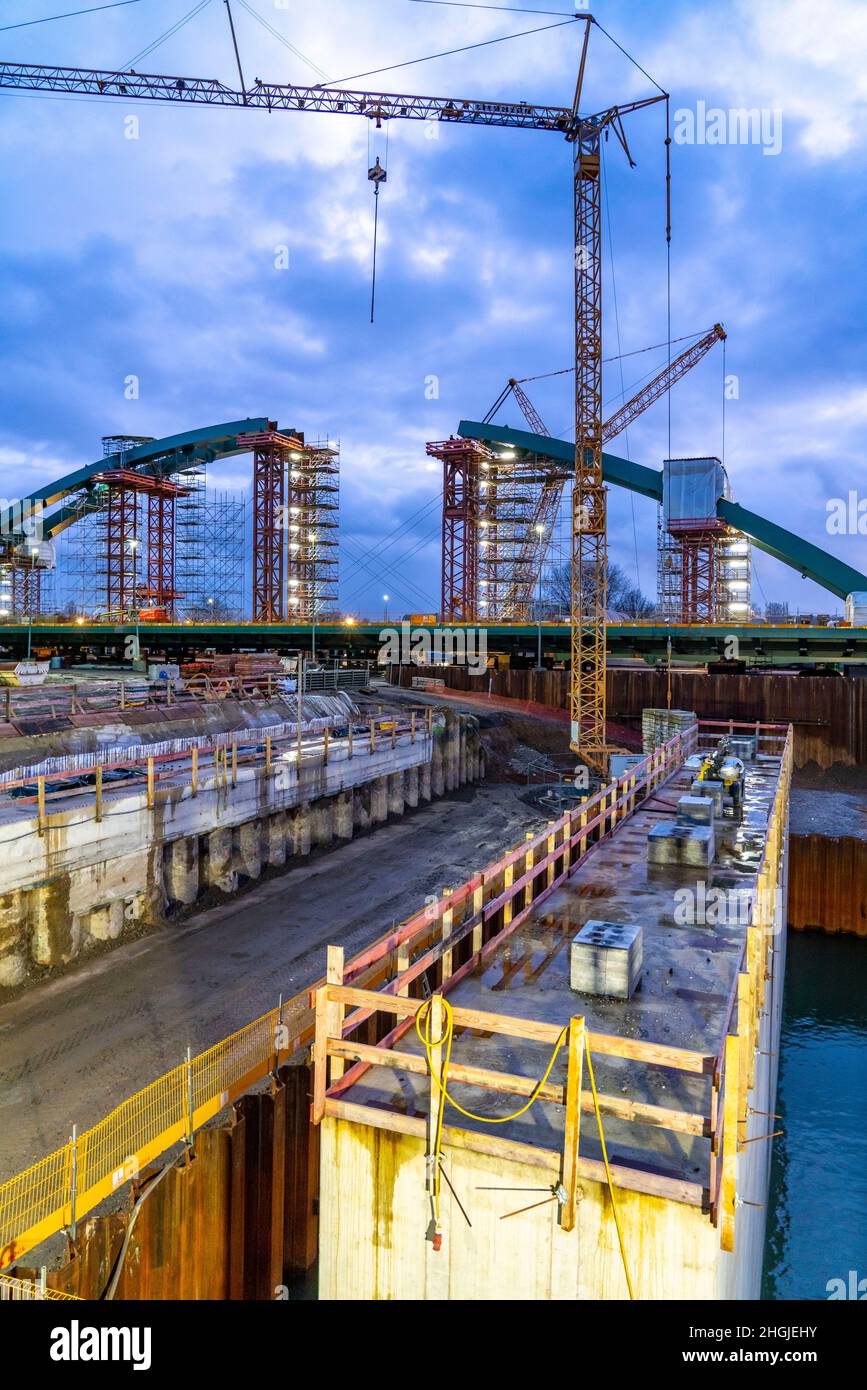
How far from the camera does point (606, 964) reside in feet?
28.9

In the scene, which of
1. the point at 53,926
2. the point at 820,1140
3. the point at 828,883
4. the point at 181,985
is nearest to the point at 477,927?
the point at 181,985

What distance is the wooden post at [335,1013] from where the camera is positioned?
282 inches

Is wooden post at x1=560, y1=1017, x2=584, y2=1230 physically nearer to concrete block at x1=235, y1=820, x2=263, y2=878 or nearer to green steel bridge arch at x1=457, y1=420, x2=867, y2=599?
concrete block at x1=235, y1=820, x2=263, y2=878

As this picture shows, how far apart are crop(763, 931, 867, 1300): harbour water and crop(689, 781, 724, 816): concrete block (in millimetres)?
5483

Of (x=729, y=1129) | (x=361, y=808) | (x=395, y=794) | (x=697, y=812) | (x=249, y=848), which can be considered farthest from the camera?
(x=395, y=794)

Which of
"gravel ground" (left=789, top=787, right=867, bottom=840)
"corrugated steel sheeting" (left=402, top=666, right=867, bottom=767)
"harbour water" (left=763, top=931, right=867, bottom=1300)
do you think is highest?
"corrugated steel sheeting" (left=402, top=666, right=867, bottom=767)

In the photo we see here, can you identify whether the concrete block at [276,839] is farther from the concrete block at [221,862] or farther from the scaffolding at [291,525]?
the scaffolding at [291,525]

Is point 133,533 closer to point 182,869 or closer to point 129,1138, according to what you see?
point 182,869

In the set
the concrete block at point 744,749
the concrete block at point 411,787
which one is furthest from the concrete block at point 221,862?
the concrete block at point 744,749

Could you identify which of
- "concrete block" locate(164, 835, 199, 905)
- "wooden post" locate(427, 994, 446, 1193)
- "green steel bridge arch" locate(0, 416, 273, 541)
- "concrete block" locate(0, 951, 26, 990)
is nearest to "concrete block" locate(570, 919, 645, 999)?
"wooden post" locate(427, 994, 446, 1193)

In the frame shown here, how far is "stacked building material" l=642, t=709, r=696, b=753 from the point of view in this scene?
3466 centimetres

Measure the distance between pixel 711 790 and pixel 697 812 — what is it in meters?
3.54

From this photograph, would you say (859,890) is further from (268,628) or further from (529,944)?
(268,628)

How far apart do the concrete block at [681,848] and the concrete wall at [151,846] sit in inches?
442
